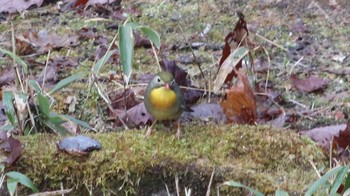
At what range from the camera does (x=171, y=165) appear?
10.5 ft

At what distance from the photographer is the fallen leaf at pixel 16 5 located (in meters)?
6.69

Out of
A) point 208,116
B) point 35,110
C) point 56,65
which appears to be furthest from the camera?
point 56,65

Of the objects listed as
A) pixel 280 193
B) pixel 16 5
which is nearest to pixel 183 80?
pixel 280 193

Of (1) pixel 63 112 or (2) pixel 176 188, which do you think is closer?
(2) pixel 176 188

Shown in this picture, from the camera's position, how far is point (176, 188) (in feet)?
10.4

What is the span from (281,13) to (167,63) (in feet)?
5.99

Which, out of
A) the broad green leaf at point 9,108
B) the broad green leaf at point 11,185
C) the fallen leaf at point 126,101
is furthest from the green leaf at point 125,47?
the broad green leaf at point 11,185

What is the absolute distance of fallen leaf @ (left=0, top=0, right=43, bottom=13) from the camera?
6691 millimetres

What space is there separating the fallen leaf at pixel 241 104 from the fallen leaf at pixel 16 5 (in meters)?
3.11

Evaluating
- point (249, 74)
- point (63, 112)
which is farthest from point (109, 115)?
point (249, 74)

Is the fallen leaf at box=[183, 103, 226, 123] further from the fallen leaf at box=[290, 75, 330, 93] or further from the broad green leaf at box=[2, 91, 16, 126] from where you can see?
the broad green leaf at box=[2, 91, 16, 126]

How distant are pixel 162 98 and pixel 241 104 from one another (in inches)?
21.6

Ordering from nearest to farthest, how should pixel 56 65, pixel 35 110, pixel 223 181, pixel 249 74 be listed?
pixel 223 181 → pixel 35 110 → pixel 249 74 → pixel 56 65

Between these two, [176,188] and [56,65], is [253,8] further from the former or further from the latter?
[176,188]
